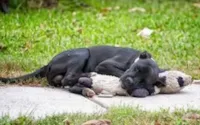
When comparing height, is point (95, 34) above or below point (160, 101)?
below

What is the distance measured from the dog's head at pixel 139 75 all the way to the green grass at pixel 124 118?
2.39 feet

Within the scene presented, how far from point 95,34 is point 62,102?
4.11 m

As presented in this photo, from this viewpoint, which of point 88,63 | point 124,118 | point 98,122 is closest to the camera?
point 98,122

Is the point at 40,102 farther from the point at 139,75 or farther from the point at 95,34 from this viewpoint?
the point at 95,34

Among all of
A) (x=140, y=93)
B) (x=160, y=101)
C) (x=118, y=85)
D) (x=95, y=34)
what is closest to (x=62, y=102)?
(x=118, y=85)

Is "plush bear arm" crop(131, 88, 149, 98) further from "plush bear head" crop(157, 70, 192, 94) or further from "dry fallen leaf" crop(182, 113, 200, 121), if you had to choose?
"dry fallen leaf" crop(182, 113, 200, 121)

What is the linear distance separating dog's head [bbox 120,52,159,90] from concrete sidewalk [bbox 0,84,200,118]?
0.14 meters

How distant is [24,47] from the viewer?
8633 millimetres

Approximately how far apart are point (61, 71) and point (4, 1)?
577 centimetres

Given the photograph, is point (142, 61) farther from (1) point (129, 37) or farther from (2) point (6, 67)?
(1) point (129, 37)

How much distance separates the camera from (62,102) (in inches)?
219

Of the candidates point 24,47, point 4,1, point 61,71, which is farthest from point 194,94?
point 4,1

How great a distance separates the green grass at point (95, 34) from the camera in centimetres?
792

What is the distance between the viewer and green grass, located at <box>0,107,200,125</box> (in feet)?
15.8
